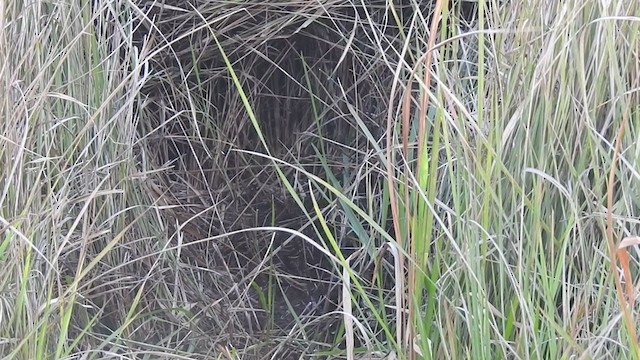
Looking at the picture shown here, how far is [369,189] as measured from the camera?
0.92 m

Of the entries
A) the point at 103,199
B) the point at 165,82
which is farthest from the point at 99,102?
the point at 165,82

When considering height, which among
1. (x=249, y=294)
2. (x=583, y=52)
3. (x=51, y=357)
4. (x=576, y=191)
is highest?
(x=583, y=52)

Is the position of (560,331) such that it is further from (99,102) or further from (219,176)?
(219,176)

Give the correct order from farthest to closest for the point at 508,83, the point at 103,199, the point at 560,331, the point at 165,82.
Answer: the point at 165,82 < the point at 103,199 < the point at 508,83 < the point at 560,331

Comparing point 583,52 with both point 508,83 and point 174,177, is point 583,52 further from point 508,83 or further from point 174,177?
point 174,177

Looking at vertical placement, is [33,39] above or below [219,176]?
above

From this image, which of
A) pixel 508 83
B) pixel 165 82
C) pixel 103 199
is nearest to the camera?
pixel 508 83

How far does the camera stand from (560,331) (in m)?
0.66

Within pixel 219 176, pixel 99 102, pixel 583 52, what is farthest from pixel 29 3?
pixel 583 52

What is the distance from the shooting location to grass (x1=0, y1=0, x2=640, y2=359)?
2.34 feet

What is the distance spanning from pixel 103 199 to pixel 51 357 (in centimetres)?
24

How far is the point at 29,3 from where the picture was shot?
0.89m

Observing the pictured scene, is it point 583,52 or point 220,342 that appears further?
point 220,342

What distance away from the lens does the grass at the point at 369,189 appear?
0.71 m
